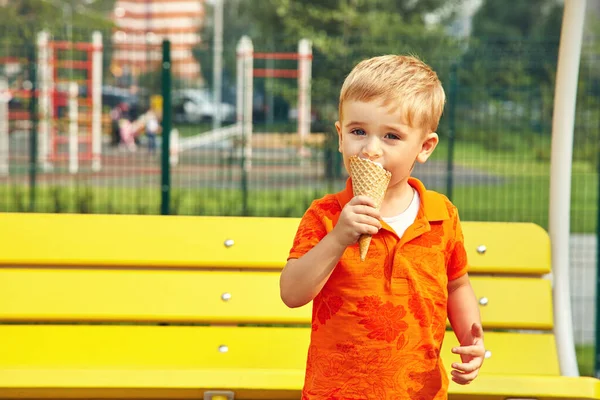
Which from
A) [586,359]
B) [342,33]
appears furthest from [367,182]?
[342,33]

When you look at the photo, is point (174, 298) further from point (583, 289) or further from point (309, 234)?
point (583, 289)

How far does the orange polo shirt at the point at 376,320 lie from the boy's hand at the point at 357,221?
0.52 feet

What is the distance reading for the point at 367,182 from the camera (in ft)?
6.45

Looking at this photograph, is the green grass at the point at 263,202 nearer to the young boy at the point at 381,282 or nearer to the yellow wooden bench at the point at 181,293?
the yellow wooden bench at the point at 181,293

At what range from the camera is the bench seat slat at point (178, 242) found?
316 centimetres

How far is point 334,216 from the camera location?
2156 mm

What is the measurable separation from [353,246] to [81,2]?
89.0 ft

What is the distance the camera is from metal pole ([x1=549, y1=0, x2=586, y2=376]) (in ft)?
10.0

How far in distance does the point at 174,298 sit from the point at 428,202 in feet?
3.96

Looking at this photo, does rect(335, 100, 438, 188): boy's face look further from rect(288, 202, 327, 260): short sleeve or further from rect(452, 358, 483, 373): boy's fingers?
rect(452, 358, 483, 373): boy's fingers

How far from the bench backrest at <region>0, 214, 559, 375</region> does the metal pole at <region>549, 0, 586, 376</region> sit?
0.04 metres

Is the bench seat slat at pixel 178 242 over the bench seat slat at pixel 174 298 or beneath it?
over

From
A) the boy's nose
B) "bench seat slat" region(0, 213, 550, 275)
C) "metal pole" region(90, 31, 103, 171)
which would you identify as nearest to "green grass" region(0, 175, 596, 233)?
"metal pole" region(90, 31, 103, 171)

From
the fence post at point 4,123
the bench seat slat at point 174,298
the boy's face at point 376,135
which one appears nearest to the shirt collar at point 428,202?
the boy's face at point 376,135
